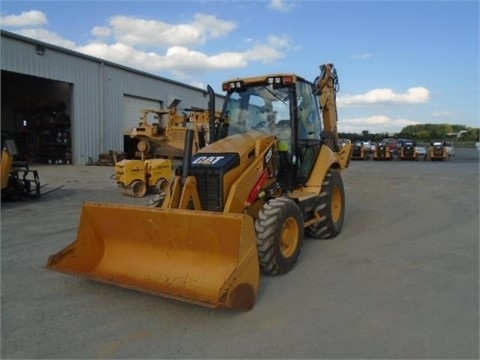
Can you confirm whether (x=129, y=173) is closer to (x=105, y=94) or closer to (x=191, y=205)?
(x=191, y=205)

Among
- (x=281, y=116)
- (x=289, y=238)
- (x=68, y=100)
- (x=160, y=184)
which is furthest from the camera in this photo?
(x=68, y=100)

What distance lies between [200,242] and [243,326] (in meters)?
1.01

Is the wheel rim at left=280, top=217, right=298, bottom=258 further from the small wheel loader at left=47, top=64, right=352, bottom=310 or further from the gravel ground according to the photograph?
the gravel ground

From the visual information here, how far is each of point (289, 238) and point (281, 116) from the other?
188cm

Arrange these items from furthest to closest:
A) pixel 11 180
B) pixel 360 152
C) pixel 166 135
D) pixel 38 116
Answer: pixel 360 152 < pixel 38 116 < pixel 166 135 < pixel 11 180

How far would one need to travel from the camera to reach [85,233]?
5184mm

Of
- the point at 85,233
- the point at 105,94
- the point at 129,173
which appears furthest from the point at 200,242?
the point at 105,94

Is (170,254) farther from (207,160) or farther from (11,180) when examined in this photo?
(11,180)

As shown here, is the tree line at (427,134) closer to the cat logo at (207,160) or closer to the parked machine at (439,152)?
the parked machine at (439,152)

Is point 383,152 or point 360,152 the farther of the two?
point 360,152

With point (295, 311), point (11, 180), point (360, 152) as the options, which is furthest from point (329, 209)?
point (360, 152)

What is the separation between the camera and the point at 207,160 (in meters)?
5.45

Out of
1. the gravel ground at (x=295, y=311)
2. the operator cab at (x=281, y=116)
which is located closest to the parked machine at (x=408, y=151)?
the gravel ground at (x=295, y=311)

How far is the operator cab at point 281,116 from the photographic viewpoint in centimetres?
646
